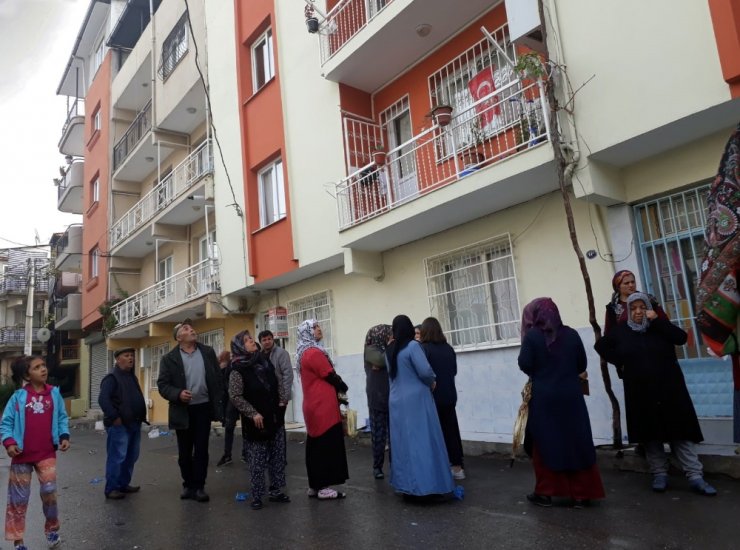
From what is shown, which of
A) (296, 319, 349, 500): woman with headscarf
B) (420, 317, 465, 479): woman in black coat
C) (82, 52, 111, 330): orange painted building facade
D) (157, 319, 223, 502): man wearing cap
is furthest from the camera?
(82, 52, 111, 330): orange painted building facade

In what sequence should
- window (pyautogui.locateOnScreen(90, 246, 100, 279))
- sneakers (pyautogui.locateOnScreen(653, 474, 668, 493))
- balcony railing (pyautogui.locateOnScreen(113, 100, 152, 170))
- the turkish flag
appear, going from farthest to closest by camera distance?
window (pyautogui.locateOnScreen(90, 246, 100, 279)) → balcony railing (pyautogui.locateOnScreen(113, 100, 152, 170)) → the turkish flag → sneakers (pyautogui.locateOnScreen(653, 474, 668, 493))

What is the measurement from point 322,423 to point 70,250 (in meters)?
23.3

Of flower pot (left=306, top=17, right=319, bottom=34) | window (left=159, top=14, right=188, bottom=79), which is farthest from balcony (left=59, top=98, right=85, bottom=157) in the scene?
flower pot (left=306, top=17, right=319, bottom=34)

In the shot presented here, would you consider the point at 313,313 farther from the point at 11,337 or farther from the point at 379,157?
the point at 11,337

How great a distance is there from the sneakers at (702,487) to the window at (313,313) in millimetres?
7685

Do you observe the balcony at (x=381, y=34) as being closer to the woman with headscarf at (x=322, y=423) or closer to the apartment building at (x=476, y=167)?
the apartment building at (x=476, y=167)

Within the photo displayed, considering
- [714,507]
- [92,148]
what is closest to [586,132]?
[714,507]

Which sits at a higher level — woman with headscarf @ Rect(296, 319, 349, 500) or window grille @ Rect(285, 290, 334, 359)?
window grille @ Rect(285, 290, 334, 359)

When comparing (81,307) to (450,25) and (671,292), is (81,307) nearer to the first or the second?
(450,25)

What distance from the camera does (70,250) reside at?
82.2 feet

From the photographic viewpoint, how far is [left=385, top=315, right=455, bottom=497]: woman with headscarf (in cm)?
505

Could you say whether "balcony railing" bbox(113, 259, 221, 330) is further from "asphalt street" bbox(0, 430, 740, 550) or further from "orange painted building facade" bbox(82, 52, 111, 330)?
"asphalt street" bbox(0, 430, 740, 550)

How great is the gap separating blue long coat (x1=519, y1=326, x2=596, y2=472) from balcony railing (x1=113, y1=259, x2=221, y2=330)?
10520mm

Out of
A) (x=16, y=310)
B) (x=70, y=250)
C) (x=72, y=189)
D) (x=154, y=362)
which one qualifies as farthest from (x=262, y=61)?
(x=16, y=310)
